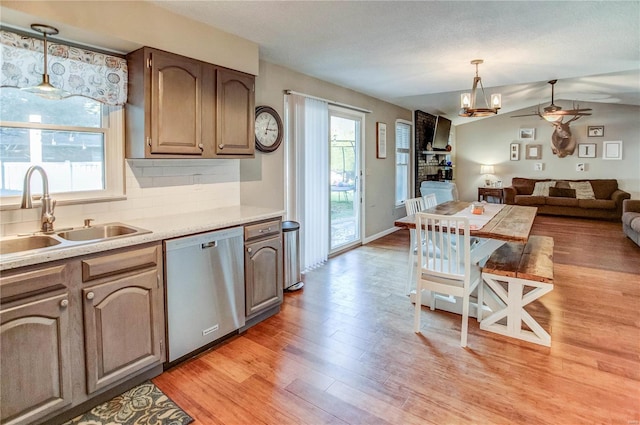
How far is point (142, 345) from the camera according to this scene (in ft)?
7.02

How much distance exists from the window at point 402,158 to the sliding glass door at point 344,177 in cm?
160

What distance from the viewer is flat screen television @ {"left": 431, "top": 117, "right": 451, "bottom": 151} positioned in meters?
8.06

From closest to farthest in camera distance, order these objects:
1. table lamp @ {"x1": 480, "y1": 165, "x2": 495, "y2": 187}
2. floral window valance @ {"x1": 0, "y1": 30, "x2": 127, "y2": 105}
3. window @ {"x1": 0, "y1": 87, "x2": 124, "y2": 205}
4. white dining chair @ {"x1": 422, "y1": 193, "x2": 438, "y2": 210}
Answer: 1. floral window valance @ {"x1": 0, "y1": 30, "x2": 127, "y2": 105}
2. window @ {"x1": 0, "y1": 87, "x2": 124, "y2": 205}
3. white dining chair @ {"x1": 422, "y1": 193, "x2": 438, "y2": 210}
4. table lamp @ {"x1": 480, "y1": 165, "x2": 495, "y2": 187}

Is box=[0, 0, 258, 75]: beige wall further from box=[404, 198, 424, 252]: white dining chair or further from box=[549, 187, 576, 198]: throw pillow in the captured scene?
box=[549, 187, 576, 198]: throw pillow

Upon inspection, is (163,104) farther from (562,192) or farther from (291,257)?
(562,192)

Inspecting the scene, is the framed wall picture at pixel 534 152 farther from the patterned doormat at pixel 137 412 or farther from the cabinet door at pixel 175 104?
the patterned doormat at pixel 137 412

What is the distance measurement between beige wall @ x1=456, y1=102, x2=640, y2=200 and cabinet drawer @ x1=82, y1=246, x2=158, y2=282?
31.6 feet

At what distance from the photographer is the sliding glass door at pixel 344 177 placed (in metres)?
5.06

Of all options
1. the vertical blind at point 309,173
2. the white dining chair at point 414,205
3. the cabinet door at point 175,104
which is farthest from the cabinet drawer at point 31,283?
the white dining chair at point 414,205

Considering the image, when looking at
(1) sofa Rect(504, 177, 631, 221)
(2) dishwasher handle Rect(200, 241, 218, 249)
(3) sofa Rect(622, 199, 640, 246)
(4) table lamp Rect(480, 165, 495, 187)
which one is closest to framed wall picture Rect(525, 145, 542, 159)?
(1) sofa Rect(504, 177, 631, 221)

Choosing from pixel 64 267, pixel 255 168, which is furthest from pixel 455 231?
pixel 64 267

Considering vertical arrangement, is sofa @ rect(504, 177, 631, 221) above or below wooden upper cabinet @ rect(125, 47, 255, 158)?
below

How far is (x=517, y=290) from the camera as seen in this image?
9.02ft

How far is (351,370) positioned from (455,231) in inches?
49.6
